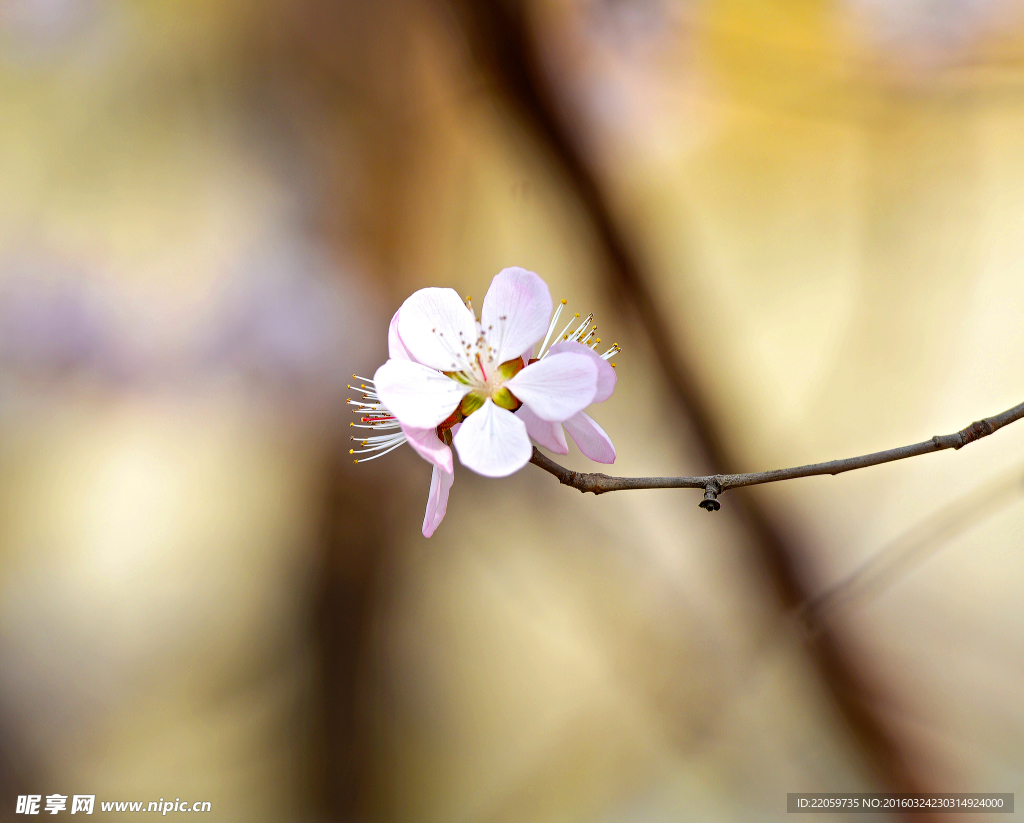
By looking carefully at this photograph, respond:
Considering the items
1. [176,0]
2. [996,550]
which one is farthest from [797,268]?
[176,0]

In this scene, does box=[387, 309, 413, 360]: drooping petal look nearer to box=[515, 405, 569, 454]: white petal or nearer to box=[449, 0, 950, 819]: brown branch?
box=[515, 405, 569, 454]: white petal

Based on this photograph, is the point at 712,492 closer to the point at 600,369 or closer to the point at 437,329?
the point at 600,369

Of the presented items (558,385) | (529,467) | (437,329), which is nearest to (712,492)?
(558,385)

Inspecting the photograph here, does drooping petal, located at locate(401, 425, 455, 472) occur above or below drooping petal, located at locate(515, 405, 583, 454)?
below

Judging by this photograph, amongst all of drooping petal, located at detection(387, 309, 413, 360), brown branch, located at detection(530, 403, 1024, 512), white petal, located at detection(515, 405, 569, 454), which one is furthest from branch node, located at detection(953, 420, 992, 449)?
drooping petal, located at detection(387, 309, 413, 360)

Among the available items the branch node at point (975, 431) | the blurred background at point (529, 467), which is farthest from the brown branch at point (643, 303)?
Answer: the branch node at point (975, 431)

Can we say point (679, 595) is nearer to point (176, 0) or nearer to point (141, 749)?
point (141, 749)
